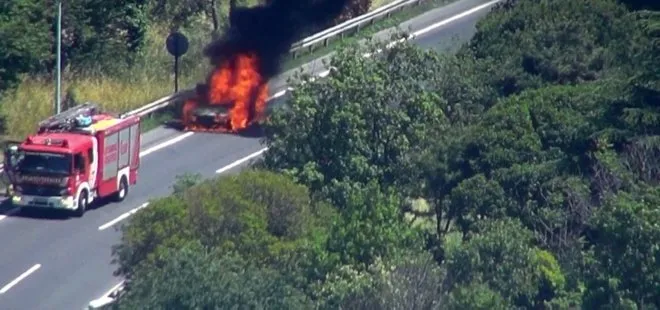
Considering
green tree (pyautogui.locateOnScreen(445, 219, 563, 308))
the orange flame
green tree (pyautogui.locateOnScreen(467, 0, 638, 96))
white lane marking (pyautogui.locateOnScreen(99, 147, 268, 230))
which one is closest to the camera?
green tree (pyautogui.locateOnScreen(445, 219, 563, 308))

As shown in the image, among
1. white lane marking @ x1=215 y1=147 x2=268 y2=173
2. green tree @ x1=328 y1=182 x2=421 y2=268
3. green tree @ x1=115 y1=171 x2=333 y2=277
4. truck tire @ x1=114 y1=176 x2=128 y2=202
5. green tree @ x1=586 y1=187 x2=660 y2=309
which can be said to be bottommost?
white lane marking @ x1=215 y1=147 x2=268 y2=173

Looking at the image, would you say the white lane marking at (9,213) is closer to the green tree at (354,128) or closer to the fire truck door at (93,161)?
the fire truck door at (93,161)

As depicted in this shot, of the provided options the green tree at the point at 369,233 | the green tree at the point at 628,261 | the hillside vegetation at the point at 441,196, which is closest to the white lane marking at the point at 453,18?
the hillside vegetation at the point at 441,196

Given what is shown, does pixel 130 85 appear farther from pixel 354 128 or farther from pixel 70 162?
pixel 354 128

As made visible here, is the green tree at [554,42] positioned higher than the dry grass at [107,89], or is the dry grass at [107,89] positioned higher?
the green tree at [554,42]

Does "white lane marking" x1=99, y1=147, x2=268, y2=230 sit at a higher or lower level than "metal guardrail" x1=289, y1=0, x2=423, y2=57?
lower

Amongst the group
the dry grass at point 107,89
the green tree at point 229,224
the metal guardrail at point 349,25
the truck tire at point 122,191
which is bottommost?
the dry grass at point 107,89

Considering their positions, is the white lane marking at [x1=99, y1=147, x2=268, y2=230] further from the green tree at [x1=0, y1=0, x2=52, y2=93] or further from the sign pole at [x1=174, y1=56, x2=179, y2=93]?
the green tree at [x1=0, y1=0, x2=52, y2=93]

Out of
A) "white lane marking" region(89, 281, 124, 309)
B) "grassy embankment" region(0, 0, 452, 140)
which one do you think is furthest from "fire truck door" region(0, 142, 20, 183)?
"grassy embankment" region(0, 0, 452, 140)
